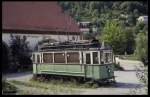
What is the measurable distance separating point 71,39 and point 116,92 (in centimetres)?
133

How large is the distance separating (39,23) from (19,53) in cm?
74

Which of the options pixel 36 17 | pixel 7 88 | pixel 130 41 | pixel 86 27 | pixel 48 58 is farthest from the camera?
pixel 48 58

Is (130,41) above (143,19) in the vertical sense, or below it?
below

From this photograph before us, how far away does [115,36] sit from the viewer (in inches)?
295

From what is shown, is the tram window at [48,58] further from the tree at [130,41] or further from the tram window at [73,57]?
the tree at [130,41]

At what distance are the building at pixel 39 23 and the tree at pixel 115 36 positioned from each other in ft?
1.72

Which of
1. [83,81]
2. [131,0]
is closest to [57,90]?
[83,81]

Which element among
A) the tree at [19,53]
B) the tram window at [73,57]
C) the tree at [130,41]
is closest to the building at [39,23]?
the tree at [19,53]

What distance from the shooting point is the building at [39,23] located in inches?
279

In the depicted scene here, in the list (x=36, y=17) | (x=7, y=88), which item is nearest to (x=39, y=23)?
(x=36, y=17)

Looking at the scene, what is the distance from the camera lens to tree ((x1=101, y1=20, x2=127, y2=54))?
291 inches

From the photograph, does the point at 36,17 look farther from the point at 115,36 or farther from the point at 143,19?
the point at 143,19

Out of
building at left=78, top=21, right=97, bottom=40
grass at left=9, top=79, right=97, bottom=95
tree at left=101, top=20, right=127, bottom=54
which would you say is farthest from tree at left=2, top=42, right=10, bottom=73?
tree at left=101, top=20, right=127, bottom=54

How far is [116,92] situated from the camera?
7371 mm
